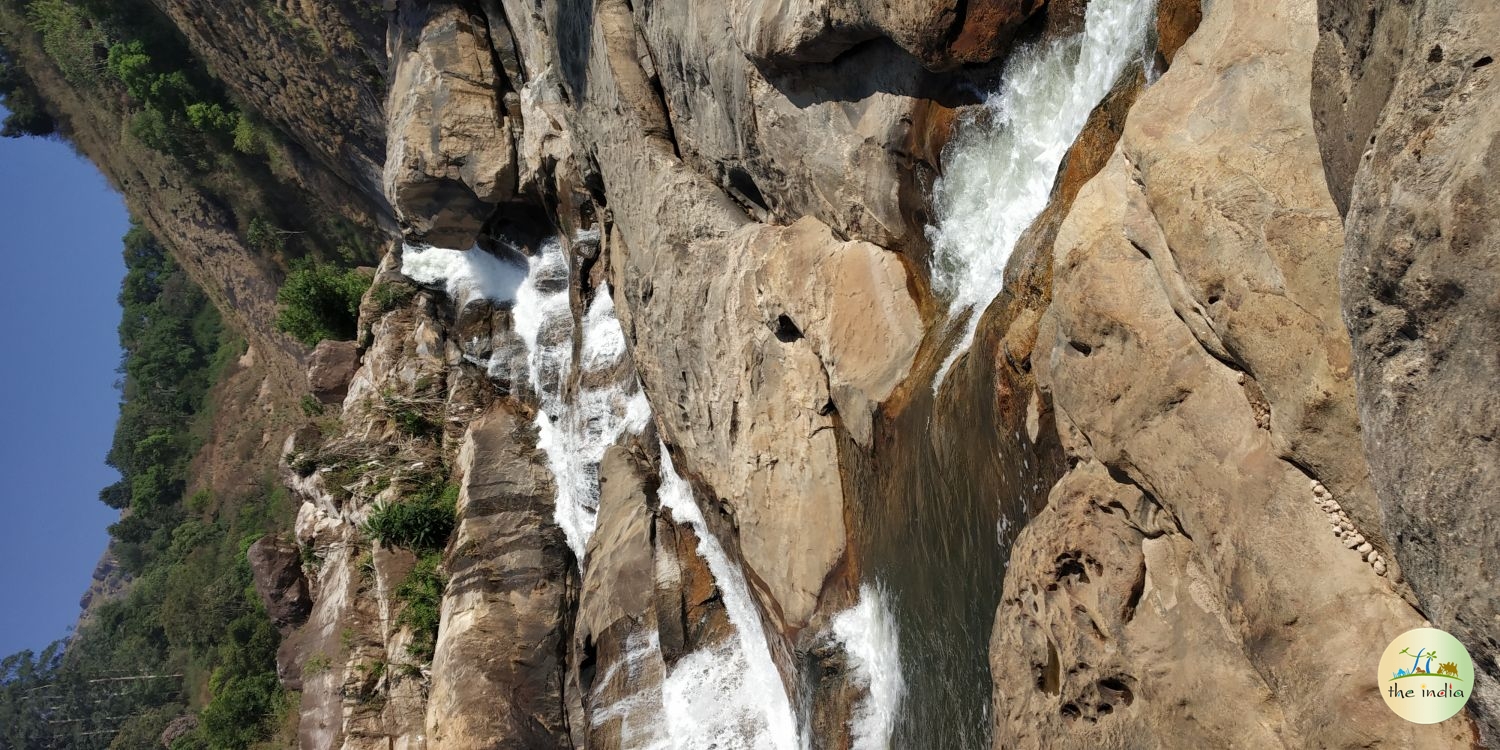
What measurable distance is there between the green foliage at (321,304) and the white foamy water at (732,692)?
1359cm

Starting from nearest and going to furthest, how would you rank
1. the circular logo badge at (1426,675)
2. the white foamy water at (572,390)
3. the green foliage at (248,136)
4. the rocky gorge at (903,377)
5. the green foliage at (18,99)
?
1. the circular logo badge at (1426,675)
2. the rocky gorge at (903,377)
3. the white foamy water at (572,390)
4. the green foliage at (248,136)
5. the green foliage at (18,99)

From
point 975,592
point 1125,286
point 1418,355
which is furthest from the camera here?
point 975,592

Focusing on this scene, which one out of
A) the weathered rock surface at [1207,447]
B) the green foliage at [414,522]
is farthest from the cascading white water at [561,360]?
the weathered rock surface at [1207,447]

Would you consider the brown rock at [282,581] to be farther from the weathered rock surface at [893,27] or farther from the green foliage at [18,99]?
the green foliage at [18,99]

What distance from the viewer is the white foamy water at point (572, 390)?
45.9ft

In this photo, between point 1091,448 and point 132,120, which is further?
point 132,120

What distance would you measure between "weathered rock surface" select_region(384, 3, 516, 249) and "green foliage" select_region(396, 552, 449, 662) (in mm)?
6391

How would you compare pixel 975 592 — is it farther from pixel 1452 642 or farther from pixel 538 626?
pixel 538 626

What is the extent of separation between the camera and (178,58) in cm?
2212

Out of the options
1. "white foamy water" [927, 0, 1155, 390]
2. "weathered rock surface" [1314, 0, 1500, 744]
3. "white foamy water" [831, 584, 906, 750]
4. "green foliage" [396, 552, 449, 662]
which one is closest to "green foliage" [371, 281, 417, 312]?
"green foliage" [396, 552, 449, 662]

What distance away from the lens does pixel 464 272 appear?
17.4 meters

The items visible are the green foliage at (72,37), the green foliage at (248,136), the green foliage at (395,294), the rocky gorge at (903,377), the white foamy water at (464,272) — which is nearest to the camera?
the rocky gorge at (903,377)

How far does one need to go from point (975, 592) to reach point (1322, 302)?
3.44 m

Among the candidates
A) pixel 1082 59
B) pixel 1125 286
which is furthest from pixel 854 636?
pixel 1082 59
